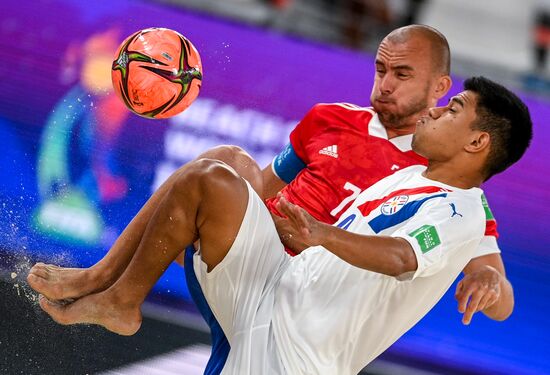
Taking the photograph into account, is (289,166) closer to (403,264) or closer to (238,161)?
(238,161)

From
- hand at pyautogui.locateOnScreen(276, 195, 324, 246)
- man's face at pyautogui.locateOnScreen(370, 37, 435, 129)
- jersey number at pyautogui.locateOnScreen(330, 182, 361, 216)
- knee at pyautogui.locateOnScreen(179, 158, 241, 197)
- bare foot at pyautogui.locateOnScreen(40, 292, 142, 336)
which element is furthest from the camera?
man's face at pyautogui.locateOnScreen(370, 37, 435, 129)

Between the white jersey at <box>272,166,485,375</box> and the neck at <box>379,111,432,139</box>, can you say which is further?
the neck at <box>379,111,432,139</box>

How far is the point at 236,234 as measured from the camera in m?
3.12

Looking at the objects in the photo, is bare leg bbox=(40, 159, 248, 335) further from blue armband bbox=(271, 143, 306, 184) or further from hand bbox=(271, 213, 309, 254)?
blue armband bbox=(271, 143, 306, 184)

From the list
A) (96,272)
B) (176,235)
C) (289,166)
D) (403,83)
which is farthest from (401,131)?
(96,272)

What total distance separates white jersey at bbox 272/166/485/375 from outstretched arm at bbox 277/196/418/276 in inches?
4.2

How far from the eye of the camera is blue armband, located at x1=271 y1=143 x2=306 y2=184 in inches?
166

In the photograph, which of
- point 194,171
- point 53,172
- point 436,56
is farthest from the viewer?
point 53,172

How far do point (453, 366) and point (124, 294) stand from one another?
8.63ft

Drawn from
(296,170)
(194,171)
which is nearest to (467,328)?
(296,170)

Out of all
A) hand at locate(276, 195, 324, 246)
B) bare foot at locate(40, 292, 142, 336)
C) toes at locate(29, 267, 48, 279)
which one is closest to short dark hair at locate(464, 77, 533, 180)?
hand at locate(276, 195, 324, 246)

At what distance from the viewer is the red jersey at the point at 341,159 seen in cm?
387

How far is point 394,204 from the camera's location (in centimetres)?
324

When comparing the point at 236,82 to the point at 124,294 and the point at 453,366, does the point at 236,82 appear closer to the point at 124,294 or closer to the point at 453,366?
the point at 453,366
